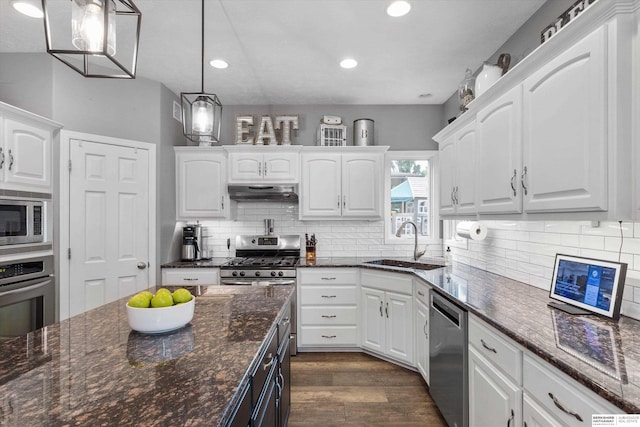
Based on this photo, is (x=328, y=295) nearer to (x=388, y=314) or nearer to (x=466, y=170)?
(x=388, y=314)

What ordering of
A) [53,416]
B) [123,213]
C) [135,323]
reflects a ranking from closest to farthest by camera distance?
[53,416]
[135,323]
[123,213]

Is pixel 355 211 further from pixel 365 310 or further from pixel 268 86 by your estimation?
pixel 268 86

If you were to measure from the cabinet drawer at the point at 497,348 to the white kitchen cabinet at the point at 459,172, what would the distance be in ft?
3.19

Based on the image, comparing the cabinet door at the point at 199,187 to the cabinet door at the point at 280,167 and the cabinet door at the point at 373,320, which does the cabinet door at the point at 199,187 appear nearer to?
the cabinet door at the point at 280,167

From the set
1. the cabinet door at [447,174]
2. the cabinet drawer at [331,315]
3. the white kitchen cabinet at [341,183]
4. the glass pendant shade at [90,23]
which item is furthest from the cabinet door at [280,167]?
the glass pendant shade at [90,23]

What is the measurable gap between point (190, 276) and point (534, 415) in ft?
9.95

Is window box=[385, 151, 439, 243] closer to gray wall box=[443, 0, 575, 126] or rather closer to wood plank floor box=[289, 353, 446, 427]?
gray wall box=[443, 0, 575, 126]

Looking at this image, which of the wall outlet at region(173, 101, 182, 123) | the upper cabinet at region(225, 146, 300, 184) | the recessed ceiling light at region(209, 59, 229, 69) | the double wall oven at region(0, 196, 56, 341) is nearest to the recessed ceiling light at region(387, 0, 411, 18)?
the recessed ceiling light at region(209, 59, 229, 69)

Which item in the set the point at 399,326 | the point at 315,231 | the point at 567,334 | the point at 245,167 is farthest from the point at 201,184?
the point at 567,334

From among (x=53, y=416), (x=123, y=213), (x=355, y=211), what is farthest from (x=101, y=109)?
(x=53, y=416)

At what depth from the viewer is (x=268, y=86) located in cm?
342

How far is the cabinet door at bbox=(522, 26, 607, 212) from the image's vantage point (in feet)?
4.24

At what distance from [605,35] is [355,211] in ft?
8.50

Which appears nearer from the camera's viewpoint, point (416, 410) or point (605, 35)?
point (605, 35)
